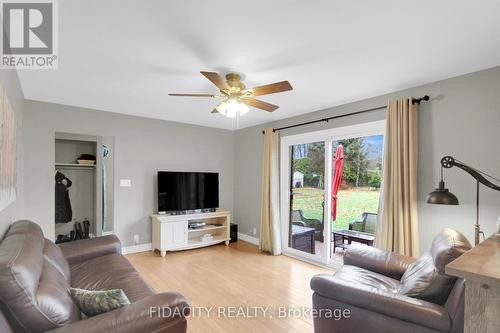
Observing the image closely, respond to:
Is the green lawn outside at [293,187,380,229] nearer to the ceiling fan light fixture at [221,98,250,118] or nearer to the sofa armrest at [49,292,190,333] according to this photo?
the ceiling fan light fixture at [221,98,250,118]

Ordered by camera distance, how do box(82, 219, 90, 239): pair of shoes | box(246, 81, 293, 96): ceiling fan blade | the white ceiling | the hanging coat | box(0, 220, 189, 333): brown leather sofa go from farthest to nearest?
box(82, 219, 90, 239): pair of shoes
the hanging coat
box(246, 81, 293, 96): ceiling fan blade
the white ceiling
box(0, 220, 189, 333): brown leather sofa

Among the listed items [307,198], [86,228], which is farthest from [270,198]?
[86,228]

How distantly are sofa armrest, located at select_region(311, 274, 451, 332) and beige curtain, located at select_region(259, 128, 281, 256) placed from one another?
254 cm

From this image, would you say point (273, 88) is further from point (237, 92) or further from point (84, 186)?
point (84, 186)

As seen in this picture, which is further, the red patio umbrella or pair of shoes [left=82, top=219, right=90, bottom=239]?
pair of shoes [left=82, top=219, right=90, bottom=239]

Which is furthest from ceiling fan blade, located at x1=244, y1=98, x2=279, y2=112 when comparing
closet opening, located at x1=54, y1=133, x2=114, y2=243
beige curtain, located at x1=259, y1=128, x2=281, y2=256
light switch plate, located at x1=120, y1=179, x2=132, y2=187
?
closet opening, located at x1=54, y1=133, x2=114, y2=243

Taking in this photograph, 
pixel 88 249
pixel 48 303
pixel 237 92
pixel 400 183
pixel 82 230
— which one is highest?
pixel 237 92

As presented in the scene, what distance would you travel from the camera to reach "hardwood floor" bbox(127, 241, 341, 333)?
7.56 ft

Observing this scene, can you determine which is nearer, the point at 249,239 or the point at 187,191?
the point at 187,191

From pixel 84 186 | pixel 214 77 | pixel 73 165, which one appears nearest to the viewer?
pixel 214 77

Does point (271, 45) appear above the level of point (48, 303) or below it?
above

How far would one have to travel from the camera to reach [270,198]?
4.41m

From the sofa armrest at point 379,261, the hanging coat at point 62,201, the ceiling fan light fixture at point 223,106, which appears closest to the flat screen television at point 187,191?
the hanging coat at point 62,201

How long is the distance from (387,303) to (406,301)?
0.36 feet
